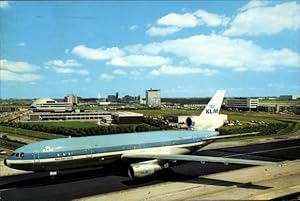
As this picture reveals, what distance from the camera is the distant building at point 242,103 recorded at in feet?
396

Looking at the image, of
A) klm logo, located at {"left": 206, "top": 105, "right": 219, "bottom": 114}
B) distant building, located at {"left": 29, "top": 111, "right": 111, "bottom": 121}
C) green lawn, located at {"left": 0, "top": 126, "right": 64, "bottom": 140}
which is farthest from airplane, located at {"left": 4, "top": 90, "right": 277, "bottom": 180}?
distant building, located at {"left": 29, "top": 111, "right": 111, "bottom": 121}

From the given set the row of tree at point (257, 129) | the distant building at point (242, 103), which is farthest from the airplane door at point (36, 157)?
the distant building at point (242, 103)

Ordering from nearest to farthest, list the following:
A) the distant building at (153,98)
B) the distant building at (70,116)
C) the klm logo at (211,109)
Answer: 1. the klm logo at (211,109)
2. the distant building at (70,116)
3. the distant building at (153,98)

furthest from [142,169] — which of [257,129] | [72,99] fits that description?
[72,99]

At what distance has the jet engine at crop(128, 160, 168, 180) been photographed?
111ft

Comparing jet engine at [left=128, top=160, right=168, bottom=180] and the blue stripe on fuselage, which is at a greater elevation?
the blue stripe on fuselage

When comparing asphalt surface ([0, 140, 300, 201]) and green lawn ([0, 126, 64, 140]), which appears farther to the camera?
green lawn ([0, 126, 64, 140])

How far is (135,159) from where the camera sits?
122 feet

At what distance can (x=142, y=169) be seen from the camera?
34.1 m

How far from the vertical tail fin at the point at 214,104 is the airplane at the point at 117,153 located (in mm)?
5769

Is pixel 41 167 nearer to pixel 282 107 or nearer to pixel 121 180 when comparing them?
pixel 121 180

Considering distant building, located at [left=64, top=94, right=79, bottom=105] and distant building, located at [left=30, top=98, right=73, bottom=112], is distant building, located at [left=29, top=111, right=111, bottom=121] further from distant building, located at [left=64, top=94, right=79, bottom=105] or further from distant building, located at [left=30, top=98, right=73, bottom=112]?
distant building, located at [left=64, top=94, right=79, bottom=105]

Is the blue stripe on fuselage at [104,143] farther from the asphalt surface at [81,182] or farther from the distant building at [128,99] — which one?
the distant building at [128,99]

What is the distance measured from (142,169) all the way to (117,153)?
3.84 metres
